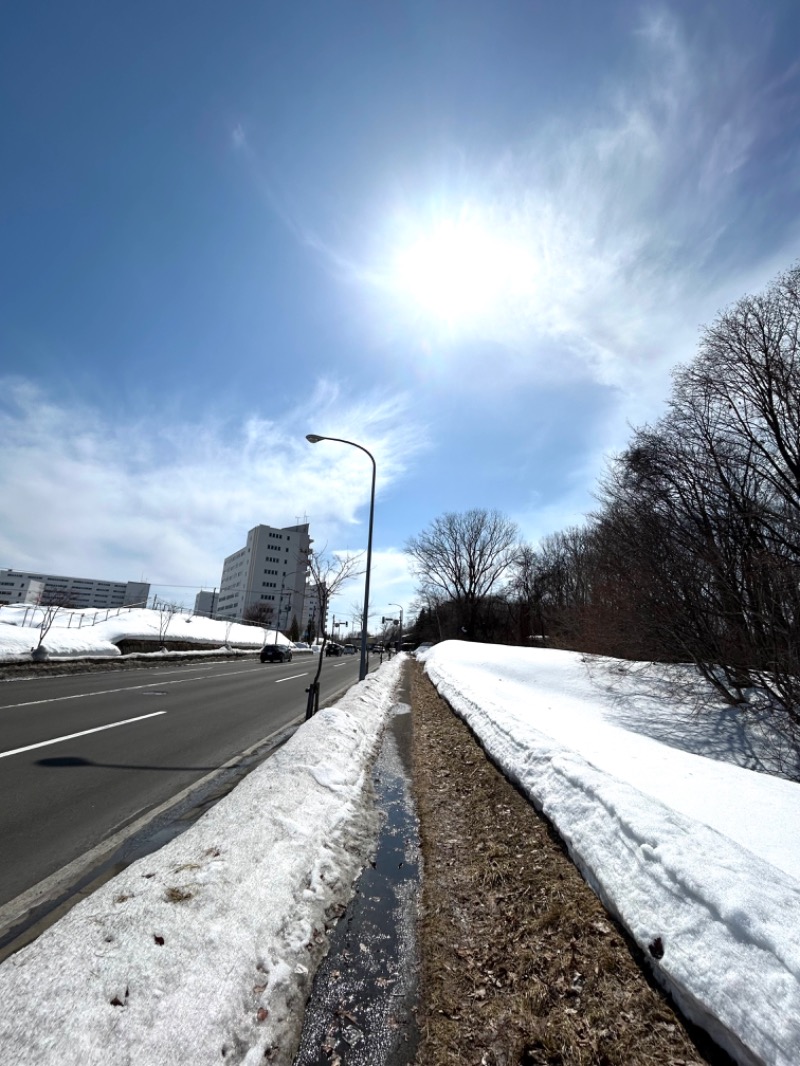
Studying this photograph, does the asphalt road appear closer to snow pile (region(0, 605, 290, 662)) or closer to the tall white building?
snow pile (region(0, 605, 290, 662))

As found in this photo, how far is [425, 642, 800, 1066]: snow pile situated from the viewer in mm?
2383

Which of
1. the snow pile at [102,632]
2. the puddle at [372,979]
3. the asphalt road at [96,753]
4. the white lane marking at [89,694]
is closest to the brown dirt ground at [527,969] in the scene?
the puddle at [372,979]

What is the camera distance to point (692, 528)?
14.3 meters

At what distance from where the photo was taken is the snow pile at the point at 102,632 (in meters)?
19.8

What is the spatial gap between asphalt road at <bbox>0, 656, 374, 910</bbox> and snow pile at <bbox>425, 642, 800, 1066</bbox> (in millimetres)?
4487

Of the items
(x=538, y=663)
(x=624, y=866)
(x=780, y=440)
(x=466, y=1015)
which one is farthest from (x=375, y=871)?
(x=538, y=663)

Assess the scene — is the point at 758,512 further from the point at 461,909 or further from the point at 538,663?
the point at 461,909

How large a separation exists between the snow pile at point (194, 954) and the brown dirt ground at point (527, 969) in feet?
2.67

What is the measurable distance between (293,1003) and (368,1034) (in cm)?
44

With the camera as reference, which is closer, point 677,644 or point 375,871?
point 375,871

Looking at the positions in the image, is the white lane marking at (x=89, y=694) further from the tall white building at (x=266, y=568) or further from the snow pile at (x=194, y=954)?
the tall white building at (x=266, y=568)

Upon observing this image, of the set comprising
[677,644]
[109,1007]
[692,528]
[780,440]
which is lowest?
[109,1007]

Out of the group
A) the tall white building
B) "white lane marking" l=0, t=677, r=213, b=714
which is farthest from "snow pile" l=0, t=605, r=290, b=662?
the tall white building

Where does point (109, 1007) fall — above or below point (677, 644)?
A: below
